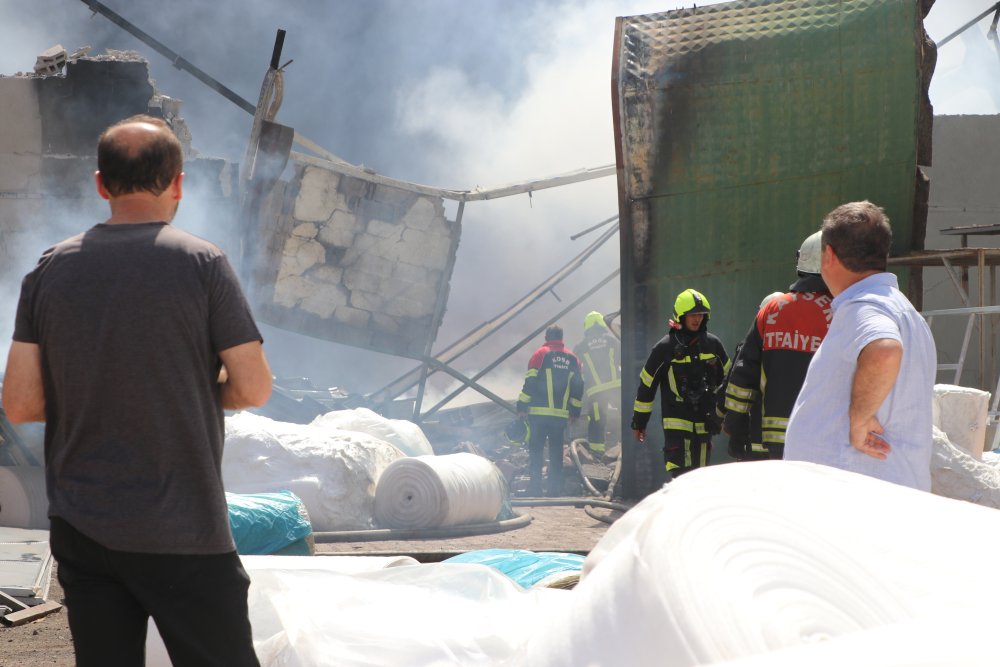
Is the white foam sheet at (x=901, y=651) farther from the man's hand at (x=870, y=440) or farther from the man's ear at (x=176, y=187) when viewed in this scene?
the man's hand at (x=870, y=440)

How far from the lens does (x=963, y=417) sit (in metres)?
6.55

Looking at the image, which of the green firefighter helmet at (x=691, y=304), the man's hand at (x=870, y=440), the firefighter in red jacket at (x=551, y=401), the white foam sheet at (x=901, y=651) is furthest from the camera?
the firefighter in red jacket at (x=551, y=401)

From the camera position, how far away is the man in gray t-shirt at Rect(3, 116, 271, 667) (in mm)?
2037

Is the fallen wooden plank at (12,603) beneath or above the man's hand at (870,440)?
beneath

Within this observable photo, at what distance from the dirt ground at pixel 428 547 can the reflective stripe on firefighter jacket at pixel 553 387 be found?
1.51m

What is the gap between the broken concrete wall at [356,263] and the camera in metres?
11.7

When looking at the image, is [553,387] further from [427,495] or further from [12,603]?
[12,603]

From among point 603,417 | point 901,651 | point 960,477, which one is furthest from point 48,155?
point 901,651

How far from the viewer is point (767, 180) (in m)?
8.60

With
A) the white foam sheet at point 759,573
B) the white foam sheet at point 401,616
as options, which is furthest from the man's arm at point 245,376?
the white foam sheet at point 401,616

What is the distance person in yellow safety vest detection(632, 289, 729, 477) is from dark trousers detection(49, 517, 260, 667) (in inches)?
207

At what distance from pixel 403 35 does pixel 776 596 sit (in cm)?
1903

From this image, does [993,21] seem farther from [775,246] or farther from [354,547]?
[354,547]

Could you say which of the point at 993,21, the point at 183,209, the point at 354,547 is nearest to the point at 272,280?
the point at 183,209
